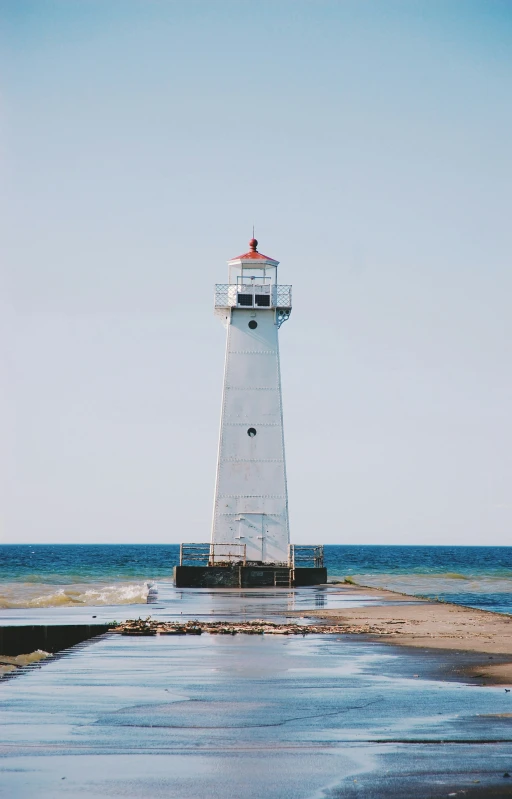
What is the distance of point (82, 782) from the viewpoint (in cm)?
700

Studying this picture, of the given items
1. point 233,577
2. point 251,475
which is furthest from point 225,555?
point 251,475

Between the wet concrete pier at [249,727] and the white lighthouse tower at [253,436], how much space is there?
20.0 meters

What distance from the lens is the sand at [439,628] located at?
1439cm

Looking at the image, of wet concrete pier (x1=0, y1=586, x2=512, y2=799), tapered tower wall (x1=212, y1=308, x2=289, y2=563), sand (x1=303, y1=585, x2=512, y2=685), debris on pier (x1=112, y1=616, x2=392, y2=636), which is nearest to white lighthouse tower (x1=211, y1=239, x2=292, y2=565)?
tapered tower wall (x1=212, y1=308, x2=289, y2=563)

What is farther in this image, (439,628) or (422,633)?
(439,628)

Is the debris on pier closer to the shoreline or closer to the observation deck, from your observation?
the shoreline

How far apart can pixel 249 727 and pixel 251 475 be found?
85.4ft

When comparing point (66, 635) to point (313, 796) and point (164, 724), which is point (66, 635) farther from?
point (313, 796)

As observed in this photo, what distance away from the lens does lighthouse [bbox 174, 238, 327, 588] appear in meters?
34.5

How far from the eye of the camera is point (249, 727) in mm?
8984

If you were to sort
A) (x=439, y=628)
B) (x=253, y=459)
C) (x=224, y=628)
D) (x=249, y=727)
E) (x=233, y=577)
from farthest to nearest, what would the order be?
(x=253, y=459), (x=233, y=577), (x=439, y=628), (x=224, y=628), (x=249, y=727)

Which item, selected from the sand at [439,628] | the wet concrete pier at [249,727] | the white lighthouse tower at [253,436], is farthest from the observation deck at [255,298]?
the wet concrete pier at [249,727]

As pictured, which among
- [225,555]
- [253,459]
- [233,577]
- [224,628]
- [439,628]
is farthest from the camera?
[253,459]

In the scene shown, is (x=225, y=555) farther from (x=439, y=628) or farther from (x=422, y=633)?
(x=422, y=633)
